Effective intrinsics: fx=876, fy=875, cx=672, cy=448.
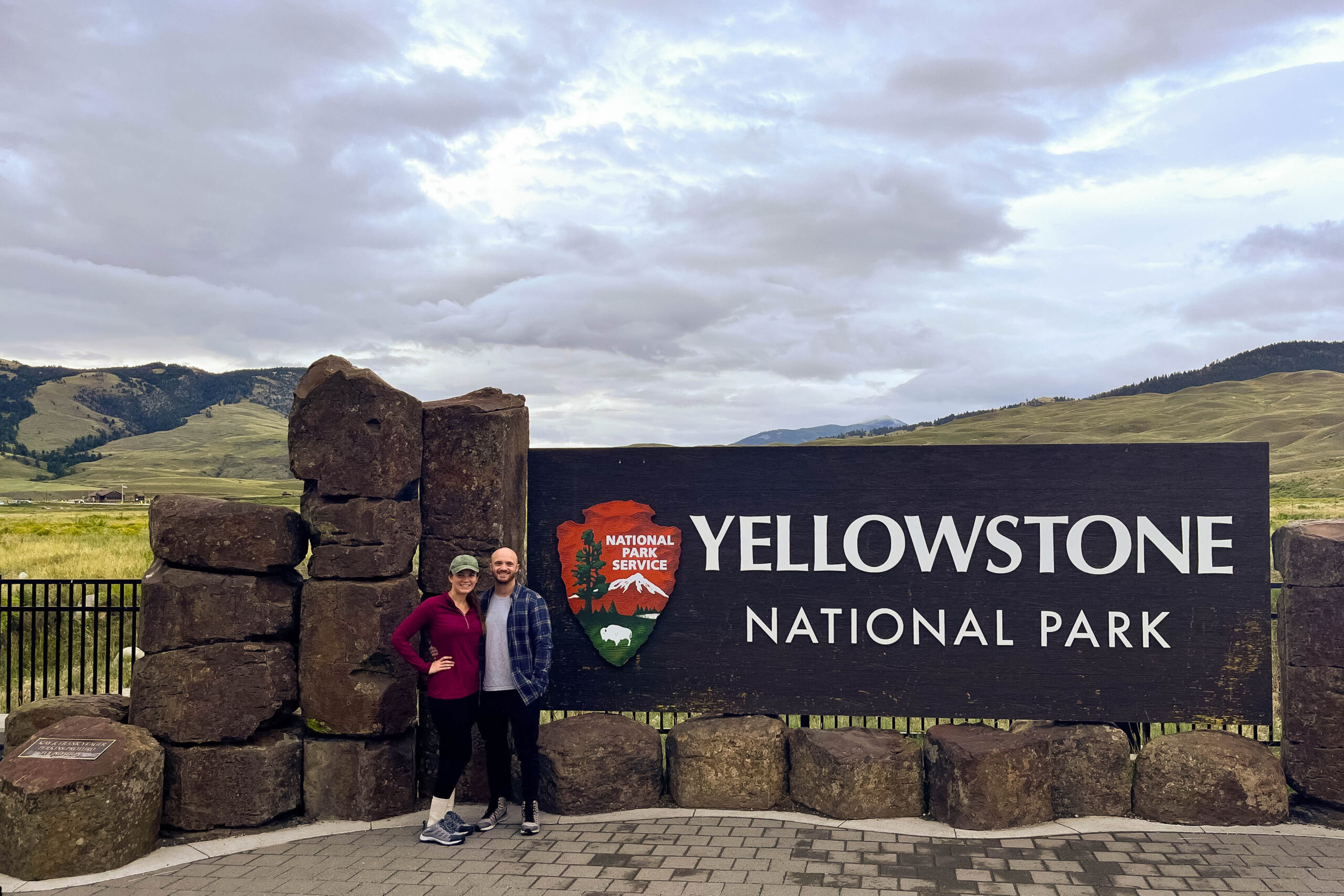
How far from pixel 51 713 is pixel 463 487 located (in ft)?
11.7

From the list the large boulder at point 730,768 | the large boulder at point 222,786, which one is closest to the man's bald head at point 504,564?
the large boulder at point 730,768

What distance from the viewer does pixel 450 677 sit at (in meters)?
6.04

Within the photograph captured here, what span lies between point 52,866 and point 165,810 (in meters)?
0.84

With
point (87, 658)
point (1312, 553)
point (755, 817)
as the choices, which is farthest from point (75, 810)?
point (87, 658)

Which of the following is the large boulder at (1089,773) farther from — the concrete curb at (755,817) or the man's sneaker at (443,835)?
the man's sneaker at (443,835)

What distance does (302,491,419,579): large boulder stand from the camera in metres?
6.54

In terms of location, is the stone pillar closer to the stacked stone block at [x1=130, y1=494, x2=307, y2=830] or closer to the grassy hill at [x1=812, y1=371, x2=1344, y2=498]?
the stacked stone block at [x1=130, y1=494, x2=307, y2=830]

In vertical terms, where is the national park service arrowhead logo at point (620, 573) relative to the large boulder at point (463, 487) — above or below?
below

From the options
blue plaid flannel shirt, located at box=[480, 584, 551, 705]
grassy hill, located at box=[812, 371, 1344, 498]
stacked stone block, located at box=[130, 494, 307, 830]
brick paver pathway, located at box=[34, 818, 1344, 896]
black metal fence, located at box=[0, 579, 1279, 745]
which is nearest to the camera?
brick paver pathway, located at box=[34, 818, 1344, 896]

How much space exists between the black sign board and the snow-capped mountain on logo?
3.67m

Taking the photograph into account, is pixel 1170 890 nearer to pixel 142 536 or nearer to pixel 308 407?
pixel 308 407

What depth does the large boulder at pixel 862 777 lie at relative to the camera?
20.8 ft

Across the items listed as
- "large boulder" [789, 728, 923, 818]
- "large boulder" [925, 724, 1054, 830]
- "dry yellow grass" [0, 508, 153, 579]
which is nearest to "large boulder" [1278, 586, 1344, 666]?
"large boulder" [925, 724, 1054, 830]

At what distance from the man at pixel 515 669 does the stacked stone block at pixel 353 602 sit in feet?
2.79
